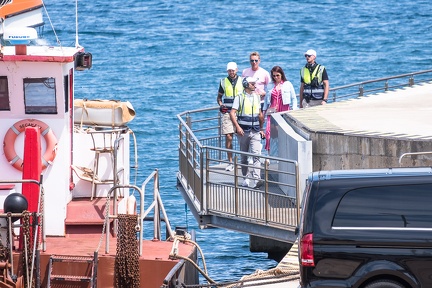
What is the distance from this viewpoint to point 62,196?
16016 millimetres

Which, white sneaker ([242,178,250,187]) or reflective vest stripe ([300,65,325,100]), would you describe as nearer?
white sneaker ([242,178,250,187])

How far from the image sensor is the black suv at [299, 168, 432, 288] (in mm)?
11820

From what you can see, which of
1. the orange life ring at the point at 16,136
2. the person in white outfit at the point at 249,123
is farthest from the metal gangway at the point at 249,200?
the orange life ring at the point at 16,136

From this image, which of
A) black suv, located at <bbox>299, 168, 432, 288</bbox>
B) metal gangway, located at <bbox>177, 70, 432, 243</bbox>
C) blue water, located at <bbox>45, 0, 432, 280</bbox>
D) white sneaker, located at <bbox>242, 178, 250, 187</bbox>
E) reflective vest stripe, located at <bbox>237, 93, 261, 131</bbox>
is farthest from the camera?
blue water, located at <bbox>45, 0, 432, 280</bbox>

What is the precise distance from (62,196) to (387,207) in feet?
18.3

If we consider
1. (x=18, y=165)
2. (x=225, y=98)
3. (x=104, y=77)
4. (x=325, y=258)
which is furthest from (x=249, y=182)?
(x=104, y=77)

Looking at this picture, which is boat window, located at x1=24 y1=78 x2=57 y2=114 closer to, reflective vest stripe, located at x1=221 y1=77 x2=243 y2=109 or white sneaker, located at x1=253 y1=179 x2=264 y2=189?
white sneaker, located at x1=253 y1=179 x2=264 y2=189

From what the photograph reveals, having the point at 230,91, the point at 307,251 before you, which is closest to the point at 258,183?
the point at 230,91

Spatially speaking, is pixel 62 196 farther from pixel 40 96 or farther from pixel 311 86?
pixel 311 86

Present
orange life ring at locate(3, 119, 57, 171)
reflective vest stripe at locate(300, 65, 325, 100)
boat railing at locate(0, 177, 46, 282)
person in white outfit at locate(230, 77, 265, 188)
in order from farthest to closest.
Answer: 1. reflective vest stripe at locate(300, 65, 325, 100)
2. person in white outfit at locate(230, 77, 265, 188)
3. orange life ring at locate(3, 119, 57, 171)
4. boat railing at locate(0, 177, 46, 282)

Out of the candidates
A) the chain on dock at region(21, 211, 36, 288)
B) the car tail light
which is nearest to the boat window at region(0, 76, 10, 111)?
the chain on dock at region(21, 211, 36, 288)

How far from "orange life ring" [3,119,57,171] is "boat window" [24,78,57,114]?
7.2 inches

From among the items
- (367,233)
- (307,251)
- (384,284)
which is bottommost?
(384,284)

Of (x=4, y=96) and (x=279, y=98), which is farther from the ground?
(x=4, y=96)
